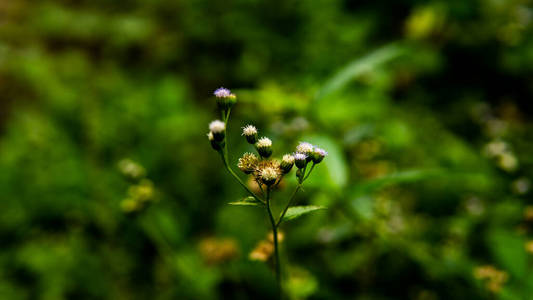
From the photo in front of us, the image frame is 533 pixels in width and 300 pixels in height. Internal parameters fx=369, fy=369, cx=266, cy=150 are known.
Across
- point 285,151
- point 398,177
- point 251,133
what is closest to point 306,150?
point 251,133

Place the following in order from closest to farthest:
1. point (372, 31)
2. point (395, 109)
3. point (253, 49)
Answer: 1. point (395, 109)
2. point (253, 49)
3. point (372, 31)

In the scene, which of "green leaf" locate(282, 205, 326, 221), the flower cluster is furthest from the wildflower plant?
the flower cluster

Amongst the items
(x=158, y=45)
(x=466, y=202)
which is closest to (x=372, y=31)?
(x=466, y=202)

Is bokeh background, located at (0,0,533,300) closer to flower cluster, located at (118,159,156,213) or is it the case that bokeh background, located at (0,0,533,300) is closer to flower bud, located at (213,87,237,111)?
flower cluster, located at (118,159,156,213)

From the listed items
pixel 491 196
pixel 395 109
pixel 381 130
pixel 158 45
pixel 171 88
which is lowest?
pixel 491 196

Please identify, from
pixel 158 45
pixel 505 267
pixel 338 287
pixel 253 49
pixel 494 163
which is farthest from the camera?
pixel 158 45

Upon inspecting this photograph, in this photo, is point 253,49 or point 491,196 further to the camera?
point 253,49

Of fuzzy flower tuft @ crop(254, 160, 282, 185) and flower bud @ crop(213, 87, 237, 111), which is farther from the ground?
flower bud @ crop(213, 87, 237, 111)

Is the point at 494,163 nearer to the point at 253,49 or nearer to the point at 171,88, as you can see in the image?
the point at 253,49

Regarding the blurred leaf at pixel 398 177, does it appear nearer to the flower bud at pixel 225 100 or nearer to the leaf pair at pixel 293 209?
the leaf pair at pixel 293 209
